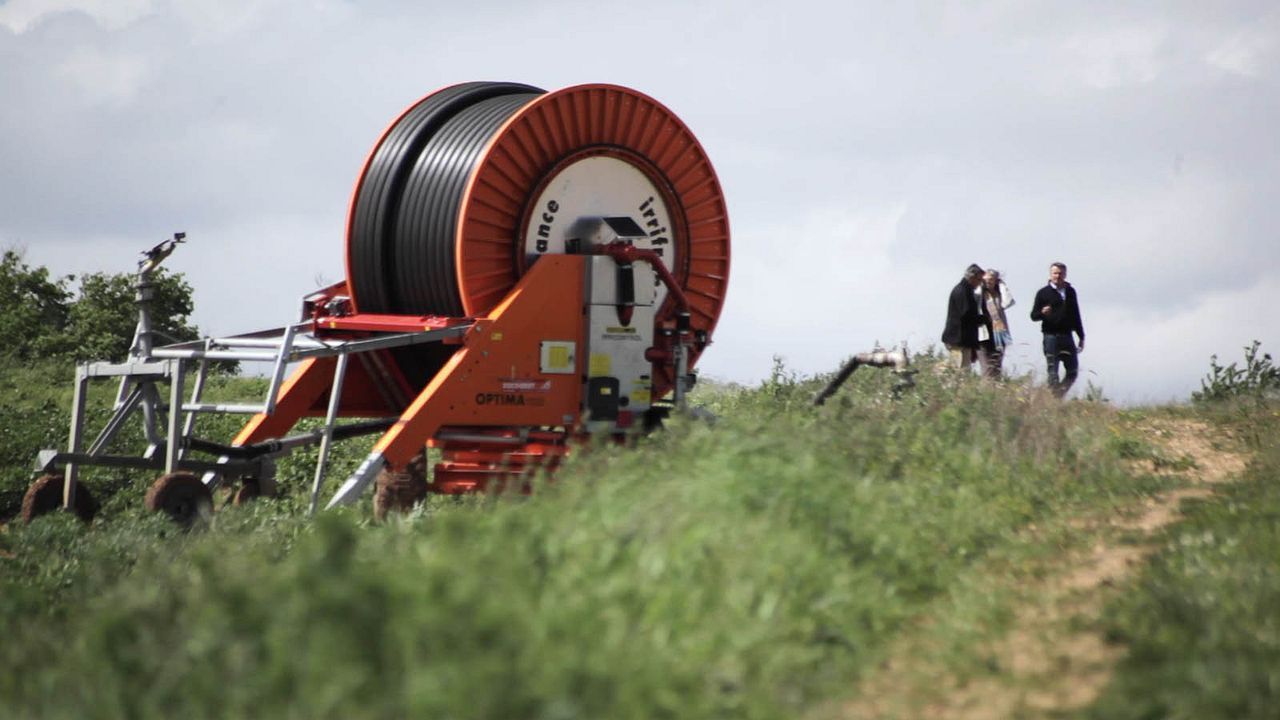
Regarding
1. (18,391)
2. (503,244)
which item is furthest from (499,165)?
(18,391)

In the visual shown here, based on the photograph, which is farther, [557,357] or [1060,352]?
[1060,352]

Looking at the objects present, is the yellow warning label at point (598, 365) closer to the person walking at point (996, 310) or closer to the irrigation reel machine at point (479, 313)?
the irrigation reel machine at point (479, 313)

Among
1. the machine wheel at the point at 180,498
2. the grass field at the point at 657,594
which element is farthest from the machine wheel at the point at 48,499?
the machine wheel at the point at 180,498

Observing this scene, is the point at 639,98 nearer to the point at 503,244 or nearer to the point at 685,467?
the point at 503,244

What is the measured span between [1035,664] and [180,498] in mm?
6267

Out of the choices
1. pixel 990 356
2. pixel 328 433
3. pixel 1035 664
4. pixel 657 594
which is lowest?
pixel 1035 664

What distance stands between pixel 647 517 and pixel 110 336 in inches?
1122

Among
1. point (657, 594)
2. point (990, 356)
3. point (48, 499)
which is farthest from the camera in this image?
point (990, 356)

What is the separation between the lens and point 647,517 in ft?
19.4

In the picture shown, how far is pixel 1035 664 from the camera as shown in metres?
5.95

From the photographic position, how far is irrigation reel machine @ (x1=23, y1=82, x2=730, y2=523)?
10969 mm

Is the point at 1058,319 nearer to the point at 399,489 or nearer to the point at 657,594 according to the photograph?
the point at 399,489

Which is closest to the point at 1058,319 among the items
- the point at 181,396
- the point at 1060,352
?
the point at 1060,352

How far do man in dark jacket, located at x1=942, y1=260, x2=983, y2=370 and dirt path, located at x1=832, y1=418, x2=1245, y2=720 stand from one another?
830 cm
